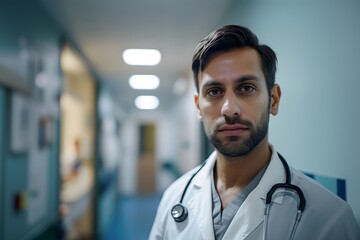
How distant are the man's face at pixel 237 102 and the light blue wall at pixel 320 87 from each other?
3.0 inches

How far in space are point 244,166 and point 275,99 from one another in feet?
0.74

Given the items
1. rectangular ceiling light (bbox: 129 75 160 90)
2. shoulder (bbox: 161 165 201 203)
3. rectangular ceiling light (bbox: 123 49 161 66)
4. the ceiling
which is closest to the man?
shoulder (bbox: 161 165 201 203)

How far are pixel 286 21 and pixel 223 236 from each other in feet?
2.20

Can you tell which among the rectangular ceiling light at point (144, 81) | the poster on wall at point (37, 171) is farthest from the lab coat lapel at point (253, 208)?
the rectangular ceiling light at point (144, 81)

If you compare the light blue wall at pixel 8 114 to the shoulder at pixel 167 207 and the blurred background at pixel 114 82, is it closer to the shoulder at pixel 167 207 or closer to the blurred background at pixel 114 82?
the blurred background at pixel 114 82

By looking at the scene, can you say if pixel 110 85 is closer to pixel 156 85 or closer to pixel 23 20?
pixel 156 85

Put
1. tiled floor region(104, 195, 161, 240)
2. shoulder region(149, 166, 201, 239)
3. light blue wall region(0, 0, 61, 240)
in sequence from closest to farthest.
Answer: shoulder region(149, 166, 201, 239)
light blue wall region(0, 0, 61, 240)
tiled floor region(104, 195, 161, 240)

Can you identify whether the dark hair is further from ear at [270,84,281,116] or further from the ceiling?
the ceiling

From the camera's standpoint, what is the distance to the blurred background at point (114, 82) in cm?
80

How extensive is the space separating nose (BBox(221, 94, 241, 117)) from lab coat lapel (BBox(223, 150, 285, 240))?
224 mm

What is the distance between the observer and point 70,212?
2889 mm

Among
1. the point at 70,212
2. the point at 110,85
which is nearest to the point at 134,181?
the point at 110,85

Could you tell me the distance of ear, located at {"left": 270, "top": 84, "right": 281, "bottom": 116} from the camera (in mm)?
881

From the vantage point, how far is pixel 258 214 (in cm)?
85
